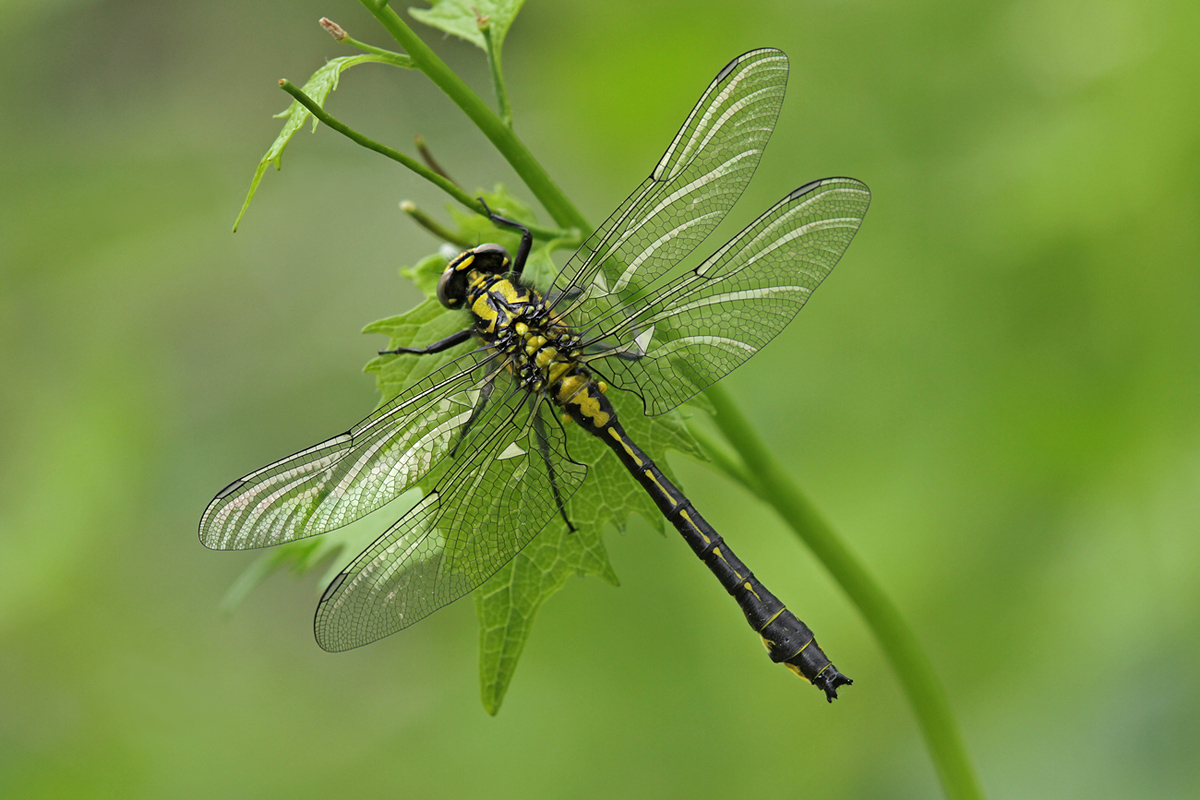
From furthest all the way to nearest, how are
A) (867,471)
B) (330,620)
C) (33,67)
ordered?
(33,67)
(867,471)
(330,620)

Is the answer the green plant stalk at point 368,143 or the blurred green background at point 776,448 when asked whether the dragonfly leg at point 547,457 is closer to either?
the green plant stalk at point 368,143

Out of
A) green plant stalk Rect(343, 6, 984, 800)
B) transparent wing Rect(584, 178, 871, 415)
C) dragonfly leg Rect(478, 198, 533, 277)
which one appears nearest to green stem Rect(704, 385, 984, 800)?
green plant stalk Rect(343, 6, 984, 800)

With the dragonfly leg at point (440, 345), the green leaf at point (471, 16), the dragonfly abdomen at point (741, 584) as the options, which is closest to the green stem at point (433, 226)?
the dragonfly leg at point (440, 345)

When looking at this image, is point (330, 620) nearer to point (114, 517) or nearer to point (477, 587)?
point (477, 587)

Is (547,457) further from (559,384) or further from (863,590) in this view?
(863,590)

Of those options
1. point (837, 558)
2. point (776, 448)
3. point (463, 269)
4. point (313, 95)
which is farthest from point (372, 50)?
point (776, 448)

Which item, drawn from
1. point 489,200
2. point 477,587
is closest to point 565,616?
point 477,587
